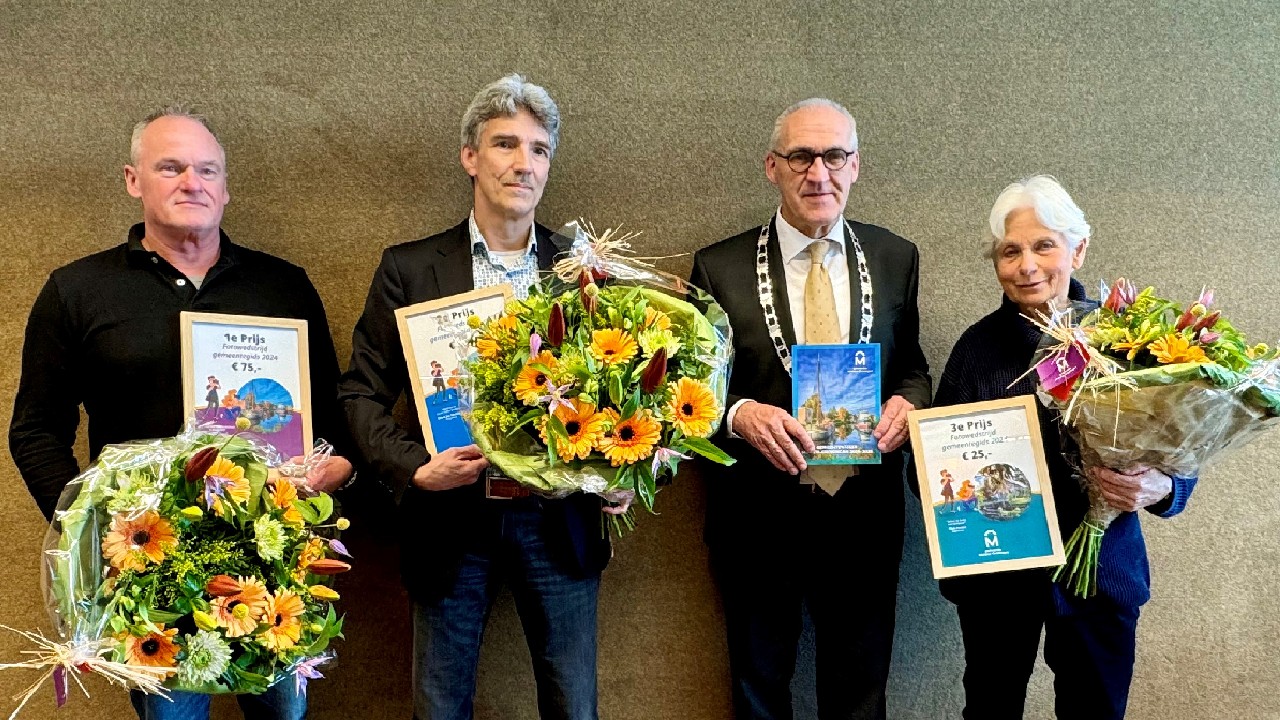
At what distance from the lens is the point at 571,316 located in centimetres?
173

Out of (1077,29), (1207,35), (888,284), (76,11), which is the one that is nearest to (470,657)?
(888,284)

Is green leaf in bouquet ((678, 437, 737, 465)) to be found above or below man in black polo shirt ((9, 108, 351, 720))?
below

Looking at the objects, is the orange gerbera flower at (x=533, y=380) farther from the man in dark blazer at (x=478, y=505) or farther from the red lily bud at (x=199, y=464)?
the red lily bud at (x=199, y=464)

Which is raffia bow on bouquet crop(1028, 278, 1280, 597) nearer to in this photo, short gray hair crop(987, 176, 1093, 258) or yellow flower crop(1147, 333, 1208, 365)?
yellow flower crop(1147, 333, 1208, 365)

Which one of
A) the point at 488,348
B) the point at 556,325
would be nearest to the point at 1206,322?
the point at 556,325

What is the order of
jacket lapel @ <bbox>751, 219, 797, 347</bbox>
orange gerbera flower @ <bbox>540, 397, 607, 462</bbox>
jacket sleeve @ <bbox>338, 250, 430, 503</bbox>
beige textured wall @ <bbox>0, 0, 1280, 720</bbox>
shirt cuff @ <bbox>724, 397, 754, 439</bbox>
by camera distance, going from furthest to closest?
beige textured wall @ <bbox>0, 0, 1280, 720</bbox>
jacket lapel @ <bbox>751, 219, 797, 347</bbox>
shirt cuff @ <bbox>724, 397, 754, 439</bbox>
jacket sleeve @ <bbox>338, 250, 430, 503</bbox>
orange gerbera flower @ <bbox>540, 397, 607, 462</bbox>

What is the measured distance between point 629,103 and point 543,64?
284 millimetres

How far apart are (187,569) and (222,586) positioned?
0.22 ft

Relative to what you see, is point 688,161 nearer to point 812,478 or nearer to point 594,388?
point 812,478

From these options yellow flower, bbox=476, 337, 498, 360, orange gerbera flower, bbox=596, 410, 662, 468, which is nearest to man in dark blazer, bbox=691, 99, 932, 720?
orange gerbera flower, bbox=596, 410, 662, 468

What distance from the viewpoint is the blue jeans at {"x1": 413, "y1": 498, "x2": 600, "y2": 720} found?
6.95 ft

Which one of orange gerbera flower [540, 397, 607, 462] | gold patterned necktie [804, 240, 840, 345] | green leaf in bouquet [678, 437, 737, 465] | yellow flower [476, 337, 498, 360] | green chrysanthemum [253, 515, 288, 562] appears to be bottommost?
green chrysanthemum [253, 515, 288, 562]

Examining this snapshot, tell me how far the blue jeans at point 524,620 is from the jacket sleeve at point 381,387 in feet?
0.74

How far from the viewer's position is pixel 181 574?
154cm
